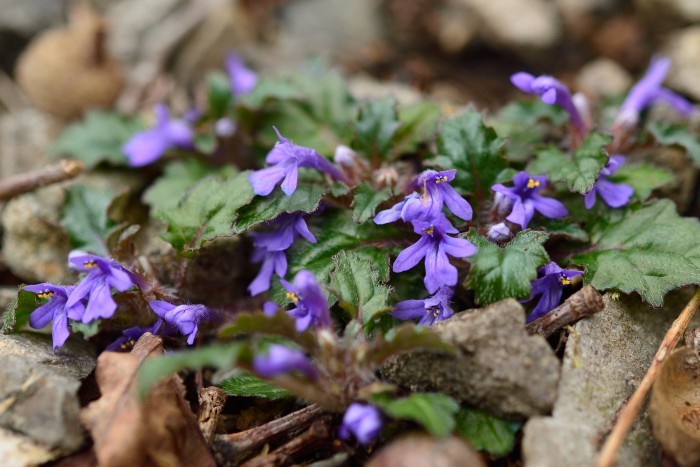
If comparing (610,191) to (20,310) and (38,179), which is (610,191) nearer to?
(20,310)

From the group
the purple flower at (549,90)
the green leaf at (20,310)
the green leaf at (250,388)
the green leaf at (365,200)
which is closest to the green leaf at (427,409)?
the green leaf at (250,388)

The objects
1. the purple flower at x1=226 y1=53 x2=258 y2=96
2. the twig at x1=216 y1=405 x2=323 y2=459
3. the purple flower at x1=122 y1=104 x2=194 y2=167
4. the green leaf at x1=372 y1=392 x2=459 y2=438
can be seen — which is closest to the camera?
the green leaf at x1=372 y1=392 x2=459 y2=438

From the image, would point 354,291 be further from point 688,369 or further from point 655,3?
point 655,3

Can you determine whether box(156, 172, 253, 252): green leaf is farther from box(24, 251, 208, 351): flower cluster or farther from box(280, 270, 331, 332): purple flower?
box(280, 270, 331, 332): purple flower

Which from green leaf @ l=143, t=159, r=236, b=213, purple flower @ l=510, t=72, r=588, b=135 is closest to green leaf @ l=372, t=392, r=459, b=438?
purple flower @ l=510, t=72, r=588, b=135

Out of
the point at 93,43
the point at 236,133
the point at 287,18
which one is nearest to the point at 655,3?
the point at 287,18

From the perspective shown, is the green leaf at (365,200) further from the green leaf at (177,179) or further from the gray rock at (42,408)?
the gray rock at (42,408)
